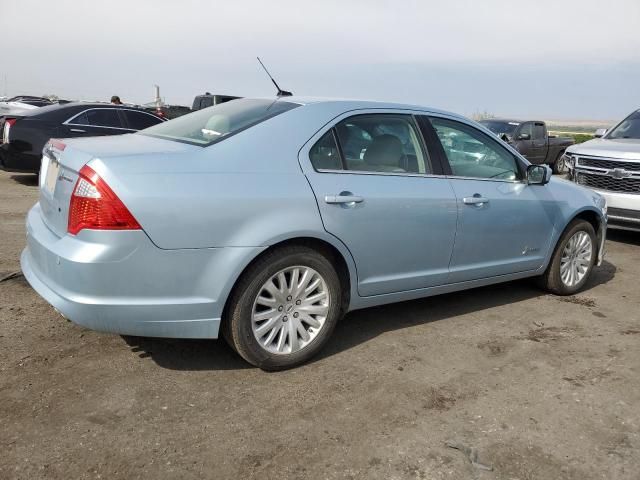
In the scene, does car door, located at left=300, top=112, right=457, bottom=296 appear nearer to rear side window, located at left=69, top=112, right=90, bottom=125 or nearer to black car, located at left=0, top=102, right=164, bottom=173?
black car, located at left=0, top=102, right=164, bottom=173

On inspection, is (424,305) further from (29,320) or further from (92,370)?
(29,320)

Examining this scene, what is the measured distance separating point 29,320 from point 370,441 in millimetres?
2490

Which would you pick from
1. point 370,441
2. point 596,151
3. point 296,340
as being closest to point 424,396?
point 370,441

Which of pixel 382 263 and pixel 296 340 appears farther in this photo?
pixel 382 263

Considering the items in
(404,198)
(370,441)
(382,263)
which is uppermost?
(404,198)

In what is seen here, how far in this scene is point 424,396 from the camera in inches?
124

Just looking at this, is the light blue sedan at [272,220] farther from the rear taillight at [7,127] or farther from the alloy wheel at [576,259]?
the rear taillight at [7,127]

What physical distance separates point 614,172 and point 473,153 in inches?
147

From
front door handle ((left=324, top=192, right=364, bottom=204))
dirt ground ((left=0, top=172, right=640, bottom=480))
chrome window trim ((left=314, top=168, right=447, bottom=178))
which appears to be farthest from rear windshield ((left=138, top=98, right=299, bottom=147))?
dirt ground ((left=0, top=172, right=640, bottom=480))

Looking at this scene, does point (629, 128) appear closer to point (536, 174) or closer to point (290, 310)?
point (536, 174)

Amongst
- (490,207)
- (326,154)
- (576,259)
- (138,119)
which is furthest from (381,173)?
(138,119)

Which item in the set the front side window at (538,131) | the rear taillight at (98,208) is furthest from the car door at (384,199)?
the front side window at (538,131)

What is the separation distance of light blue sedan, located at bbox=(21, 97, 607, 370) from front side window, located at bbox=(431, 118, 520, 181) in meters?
0.01

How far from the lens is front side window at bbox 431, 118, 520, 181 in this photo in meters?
4.13
